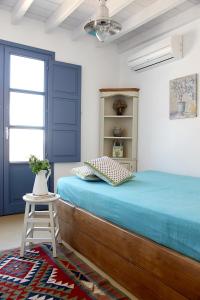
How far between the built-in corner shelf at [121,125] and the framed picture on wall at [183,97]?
711 mm

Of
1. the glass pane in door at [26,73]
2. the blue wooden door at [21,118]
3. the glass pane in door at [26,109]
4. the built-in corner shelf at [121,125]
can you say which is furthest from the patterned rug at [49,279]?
the glass pane in door at [26,73]

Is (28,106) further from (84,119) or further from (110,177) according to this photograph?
(110,177)

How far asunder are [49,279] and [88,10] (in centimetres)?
308

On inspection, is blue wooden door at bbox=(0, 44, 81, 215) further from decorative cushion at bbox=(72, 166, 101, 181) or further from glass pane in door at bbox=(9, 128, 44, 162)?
decorative cushion at bbox=(72, 166, 101, 181)

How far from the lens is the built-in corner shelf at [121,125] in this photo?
12.9 feet

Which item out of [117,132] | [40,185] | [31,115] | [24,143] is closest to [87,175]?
[40,185]

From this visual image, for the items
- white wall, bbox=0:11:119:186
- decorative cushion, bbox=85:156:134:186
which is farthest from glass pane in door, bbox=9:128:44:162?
decorative cushion, bbox=85:156:134:186

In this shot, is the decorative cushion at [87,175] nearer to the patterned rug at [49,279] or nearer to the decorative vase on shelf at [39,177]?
the decorative vase on shelf at [39,177]

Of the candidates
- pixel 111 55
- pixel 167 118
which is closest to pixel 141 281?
pixel 167 118

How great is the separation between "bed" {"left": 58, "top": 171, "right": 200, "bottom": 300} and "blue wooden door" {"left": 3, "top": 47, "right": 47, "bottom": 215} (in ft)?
4.52

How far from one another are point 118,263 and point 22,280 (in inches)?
27.1

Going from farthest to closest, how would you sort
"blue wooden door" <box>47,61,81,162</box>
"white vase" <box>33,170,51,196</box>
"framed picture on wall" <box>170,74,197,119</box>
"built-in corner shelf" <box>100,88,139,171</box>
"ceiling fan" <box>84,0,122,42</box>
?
"built-in corner shelf" <box>100,88,139,171</box>
"blue wooden door" <box>47,61,81,162</box>
"framed picture on wall" <box>170,74,197,119</box>
"white vase" <box>33,170,51,196</box>
"ceiling fan" <box>84,0,122,42</box>

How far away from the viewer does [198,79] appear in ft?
9.91

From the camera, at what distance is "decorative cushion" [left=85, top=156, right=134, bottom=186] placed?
2205mm
